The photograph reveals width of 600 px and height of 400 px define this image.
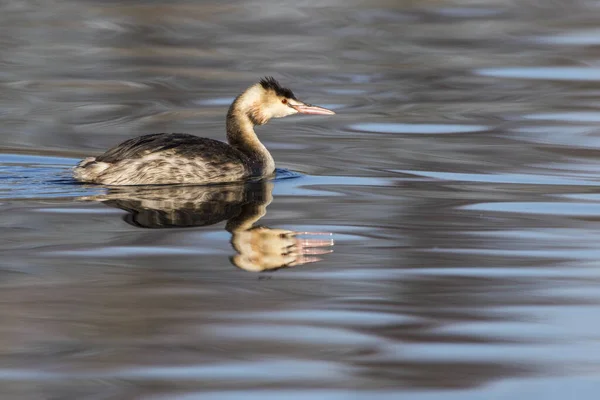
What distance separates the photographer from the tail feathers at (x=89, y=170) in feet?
31.0

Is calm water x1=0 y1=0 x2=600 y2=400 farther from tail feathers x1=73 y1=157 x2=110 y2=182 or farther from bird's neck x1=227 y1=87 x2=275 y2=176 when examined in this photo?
bird's neck x1=227 y1=87 x2=275 y2=176

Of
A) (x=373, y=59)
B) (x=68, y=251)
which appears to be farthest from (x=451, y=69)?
(x=68, y=251)

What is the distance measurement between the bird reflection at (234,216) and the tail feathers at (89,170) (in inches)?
9.0

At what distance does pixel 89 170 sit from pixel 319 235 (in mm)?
2306

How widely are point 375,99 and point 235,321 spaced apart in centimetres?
852

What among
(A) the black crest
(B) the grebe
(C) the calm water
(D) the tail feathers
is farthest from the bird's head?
(D) the tail feathers

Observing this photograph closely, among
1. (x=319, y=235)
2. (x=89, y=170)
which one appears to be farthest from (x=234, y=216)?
(x=89, y=170)

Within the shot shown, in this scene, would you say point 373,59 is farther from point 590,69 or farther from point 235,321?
point 235,321

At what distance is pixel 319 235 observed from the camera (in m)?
7.82

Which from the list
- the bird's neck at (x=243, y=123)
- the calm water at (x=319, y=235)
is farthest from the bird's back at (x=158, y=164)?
the bird's neck at (x=243, y=123)

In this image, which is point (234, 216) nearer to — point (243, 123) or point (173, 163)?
point (173, 163)

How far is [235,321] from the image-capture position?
5.92m

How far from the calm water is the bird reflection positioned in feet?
0.08

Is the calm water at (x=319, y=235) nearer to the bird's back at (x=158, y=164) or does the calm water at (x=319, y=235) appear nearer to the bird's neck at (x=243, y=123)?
the bird's back at (x=158, y=164)
